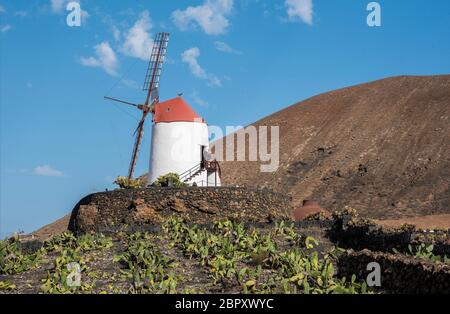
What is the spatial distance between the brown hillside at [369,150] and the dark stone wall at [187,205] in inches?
753

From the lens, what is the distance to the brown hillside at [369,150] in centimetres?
4795

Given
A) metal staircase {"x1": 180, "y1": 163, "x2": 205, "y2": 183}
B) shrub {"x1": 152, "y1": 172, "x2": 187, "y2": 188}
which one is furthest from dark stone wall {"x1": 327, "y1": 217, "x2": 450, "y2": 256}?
metal staircase {"x1": 180, "y1": 163, "x2": 205, "y2": 183}

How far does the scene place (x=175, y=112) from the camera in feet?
103

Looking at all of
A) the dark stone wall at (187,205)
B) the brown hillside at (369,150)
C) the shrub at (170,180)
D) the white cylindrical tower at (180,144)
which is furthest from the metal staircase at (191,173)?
Answer: the brown hillside at (369,150)

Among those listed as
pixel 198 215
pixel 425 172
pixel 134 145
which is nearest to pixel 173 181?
pixel 198 215

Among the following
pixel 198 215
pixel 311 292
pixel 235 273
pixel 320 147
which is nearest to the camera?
pixel 311 292

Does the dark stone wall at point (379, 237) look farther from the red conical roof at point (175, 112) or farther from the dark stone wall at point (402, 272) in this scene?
the red conical roof at point (175, 112)

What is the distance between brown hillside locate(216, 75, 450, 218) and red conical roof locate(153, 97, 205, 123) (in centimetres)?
1788

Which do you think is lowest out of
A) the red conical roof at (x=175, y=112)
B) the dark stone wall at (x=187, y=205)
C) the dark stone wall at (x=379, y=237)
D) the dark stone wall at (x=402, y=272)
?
the dark stone wall at (x=402, y=272)

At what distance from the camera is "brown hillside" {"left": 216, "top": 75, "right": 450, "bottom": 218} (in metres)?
48.0

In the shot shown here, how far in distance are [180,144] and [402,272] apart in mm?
18490

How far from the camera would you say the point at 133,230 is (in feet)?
68.3
